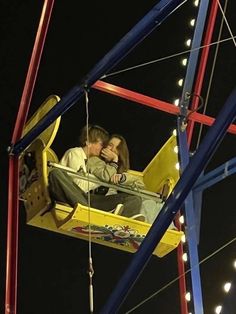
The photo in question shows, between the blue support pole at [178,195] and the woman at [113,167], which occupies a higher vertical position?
the woman at [113,167]

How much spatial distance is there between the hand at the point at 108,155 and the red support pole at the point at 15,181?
0.46 metres

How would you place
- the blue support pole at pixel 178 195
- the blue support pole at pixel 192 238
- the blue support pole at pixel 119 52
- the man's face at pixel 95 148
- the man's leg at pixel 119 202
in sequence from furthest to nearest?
the man's face at pixel 95 148, the man's leg at pixel 119 202, the blue support pole at pixel 192 238, the blue support pole at pixel 119 52, the blue support pole at pixel 178 195

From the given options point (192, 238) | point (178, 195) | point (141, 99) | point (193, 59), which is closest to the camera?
point (178, 195)

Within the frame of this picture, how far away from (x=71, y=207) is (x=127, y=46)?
63cm

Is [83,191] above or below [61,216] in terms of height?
above

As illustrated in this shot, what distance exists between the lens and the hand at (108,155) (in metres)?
3.53

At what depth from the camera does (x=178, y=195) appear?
212cm

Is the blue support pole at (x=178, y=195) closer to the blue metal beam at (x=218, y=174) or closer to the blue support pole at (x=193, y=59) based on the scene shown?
the blue metal beam at (x=218, y=174)

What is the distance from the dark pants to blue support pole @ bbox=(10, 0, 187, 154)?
17 cm

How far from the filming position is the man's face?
351cm

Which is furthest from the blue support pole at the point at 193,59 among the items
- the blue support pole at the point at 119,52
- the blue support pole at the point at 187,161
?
the blue support pole at the point at 119,52

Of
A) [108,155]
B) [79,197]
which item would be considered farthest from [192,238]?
Answer: [108,155]

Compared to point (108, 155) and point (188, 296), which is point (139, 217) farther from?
point (108, 155)

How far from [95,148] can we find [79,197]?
49 centimetres
